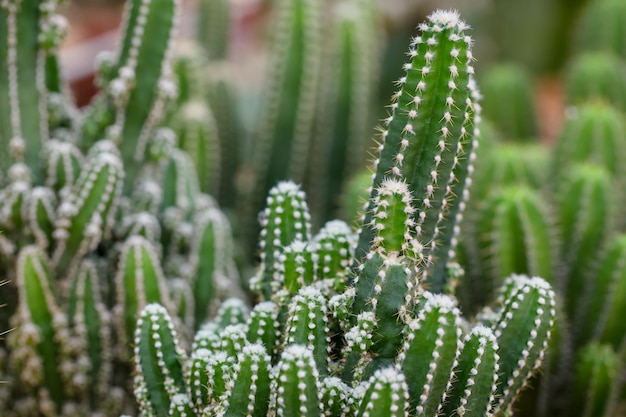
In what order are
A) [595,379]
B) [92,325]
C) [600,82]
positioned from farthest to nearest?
[600,82] < [595,379] < [92,325]

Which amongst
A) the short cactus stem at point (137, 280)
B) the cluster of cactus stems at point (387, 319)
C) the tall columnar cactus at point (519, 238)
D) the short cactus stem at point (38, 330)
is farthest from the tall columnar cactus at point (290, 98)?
the cluster of cactus stems at point (387, 319)

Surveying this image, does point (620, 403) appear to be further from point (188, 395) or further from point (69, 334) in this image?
point (69, 334)

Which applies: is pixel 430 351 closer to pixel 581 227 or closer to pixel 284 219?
pixel 284 219

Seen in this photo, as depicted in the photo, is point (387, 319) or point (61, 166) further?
point (61, 166)

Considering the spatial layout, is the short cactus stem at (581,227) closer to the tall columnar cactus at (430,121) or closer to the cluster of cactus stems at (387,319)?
the cluster of cactus stems at (387,319)

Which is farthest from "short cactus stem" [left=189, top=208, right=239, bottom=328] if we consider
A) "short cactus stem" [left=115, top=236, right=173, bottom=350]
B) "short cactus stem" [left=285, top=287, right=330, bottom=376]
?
"short cactus stem" [left=285, top=287, right=330, bottom=376]

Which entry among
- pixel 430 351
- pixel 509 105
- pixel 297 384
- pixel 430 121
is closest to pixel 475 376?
pixel 430 351

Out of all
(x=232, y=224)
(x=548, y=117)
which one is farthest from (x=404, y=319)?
(x=548, y=117)
